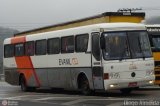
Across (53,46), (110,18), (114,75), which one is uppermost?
(110,18)

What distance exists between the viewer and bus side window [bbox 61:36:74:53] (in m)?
22.6

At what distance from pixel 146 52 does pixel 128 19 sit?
2.93 metres

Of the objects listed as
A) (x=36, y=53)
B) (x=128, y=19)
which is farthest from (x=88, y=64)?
(x=36, y=53)

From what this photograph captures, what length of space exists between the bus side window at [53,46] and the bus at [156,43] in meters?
4.10

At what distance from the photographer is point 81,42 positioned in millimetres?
21766

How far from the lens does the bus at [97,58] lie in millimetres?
19922

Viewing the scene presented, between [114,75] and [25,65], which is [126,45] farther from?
[25,65]

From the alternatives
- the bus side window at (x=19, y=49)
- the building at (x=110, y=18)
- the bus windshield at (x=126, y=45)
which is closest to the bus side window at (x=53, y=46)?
the building at (x=110, y=18)

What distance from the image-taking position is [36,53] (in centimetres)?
2609

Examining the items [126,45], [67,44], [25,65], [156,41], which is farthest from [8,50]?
[126,45]

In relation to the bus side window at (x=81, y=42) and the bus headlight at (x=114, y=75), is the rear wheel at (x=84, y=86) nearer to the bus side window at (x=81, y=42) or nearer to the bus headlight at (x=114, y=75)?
the bus side window at (x=81, y=42)

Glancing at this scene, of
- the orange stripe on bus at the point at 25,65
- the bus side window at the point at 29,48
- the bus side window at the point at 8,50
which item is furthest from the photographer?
the bus side window at the point at 8,50

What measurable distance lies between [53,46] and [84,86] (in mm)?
3457

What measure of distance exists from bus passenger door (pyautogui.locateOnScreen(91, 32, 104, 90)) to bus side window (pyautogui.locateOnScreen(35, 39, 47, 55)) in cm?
506
